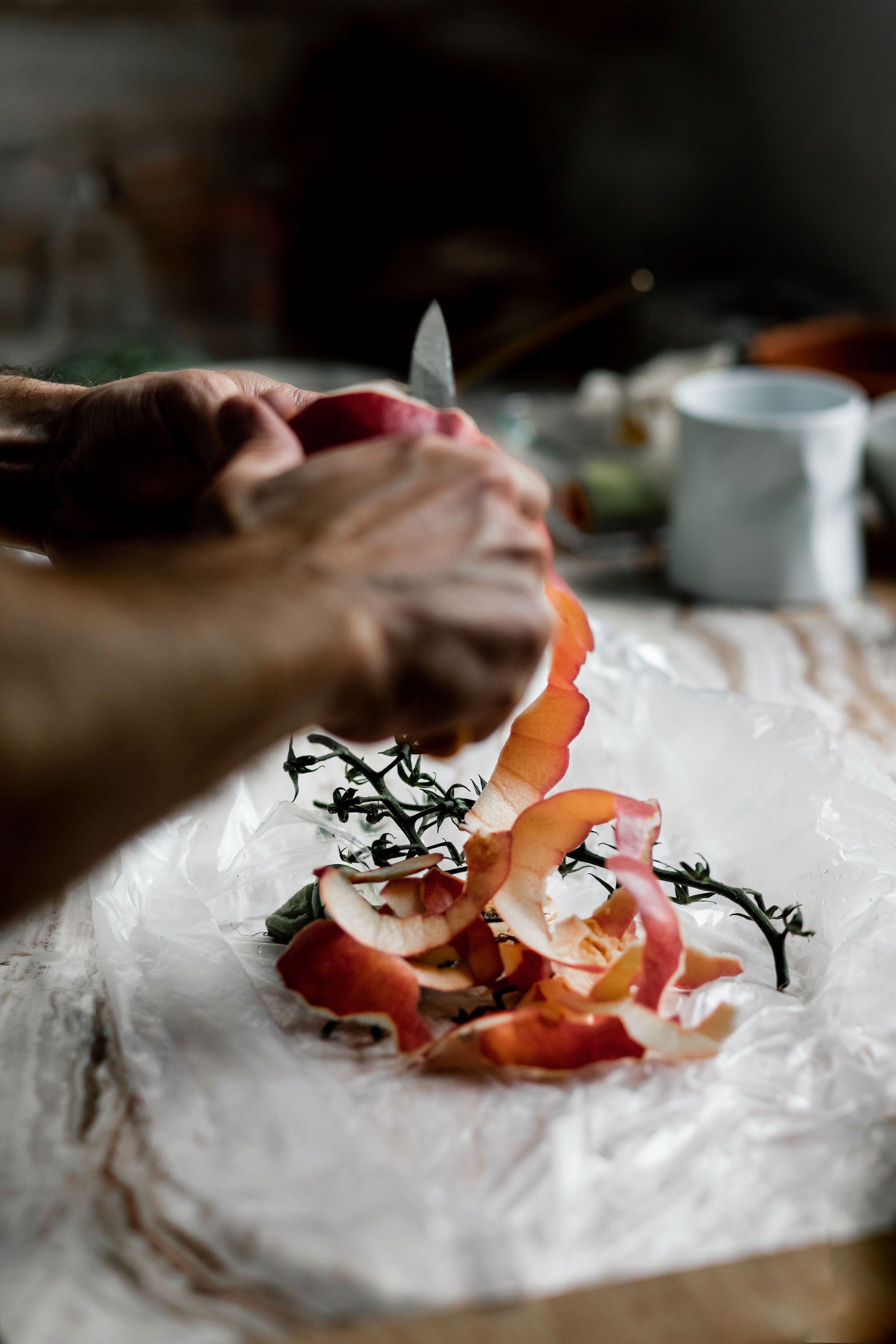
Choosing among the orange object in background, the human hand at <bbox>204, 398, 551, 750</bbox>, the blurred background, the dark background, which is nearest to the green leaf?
the human hand at <bbox>204, 398, 551, 750</bbox>

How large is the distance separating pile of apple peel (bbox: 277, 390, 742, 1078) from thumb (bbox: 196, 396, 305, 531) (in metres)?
0.02

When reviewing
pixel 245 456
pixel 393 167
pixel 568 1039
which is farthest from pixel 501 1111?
pixel 393 167

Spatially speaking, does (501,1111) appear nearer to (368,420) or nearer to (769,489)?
(368,420)

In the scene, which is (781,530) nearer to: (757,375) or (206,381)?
(757,375)

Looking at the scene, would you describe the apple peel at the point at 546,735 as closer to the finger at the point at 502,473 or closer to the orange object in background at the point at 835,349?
the finger at the point at 502,473

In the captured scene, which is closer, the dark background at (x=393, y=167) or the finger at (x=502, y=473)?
the finger at (x=502, y=473)

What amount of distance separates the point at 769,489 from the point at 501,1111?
0.68 m

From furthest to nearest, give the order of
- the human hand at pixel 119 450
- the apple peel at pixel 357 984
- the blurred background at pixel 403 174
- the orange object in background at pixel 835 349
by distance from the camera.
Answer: the blurred background at pixel 403 174
the orange object in background at pixel 835 349
the human hand at pixel 119 450
the apple peel at pixel 357 984

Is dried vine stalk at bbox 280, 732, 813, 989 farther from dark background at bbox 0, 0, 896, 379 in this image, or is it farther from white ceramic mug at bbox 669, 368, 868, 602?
dark background at bbox 0, 0, 896, 379

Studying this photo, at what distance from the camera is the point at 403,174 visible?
1.89m

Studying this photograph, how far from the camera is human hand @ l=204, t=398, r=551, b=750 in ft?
1.33

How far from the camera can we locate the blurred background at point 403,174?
178 cm

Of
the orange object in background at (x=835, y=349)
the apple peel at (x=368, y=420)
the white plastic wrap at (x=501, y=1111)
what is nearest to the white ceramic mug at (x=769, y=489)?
the orange object in background at (x=835, y=349)

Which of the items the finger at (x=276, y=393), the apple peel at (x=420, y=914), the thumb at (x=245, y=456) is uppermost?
the thumb at (x=245, y=456)
